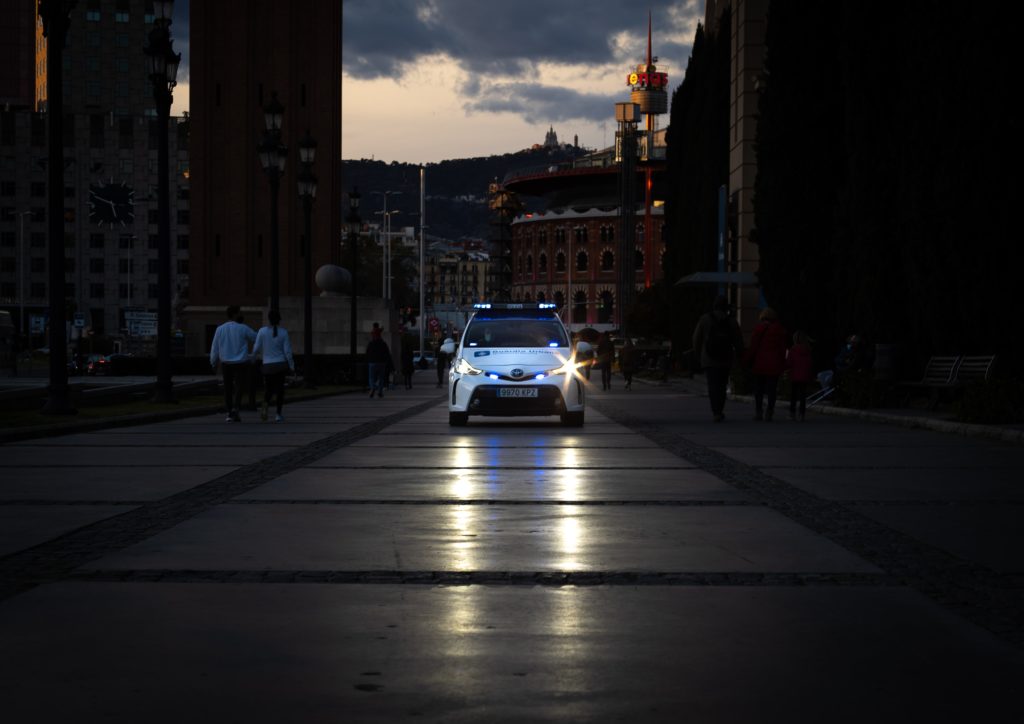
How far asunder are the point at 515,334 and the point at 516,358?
0.99m

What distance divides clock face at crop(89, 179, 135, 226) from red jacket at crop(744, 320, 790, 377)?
123 metres

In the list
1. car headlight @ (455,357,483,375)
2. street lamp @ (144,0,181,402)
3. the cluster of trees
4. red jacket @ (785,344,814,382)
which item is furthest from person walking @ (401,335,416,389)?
car headlight @ (455,357,483,375)

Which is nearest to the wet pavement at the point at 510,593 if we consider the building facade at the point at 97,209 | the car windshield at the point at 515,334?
the car windshield at the point at 515,334

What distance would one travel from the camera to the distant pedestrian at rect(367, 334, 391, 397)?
36.2 meters

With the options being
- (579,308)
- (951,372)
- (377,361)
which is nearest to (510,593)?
(951,372)

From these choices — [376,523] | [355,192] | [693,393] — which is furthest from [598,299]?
[376,523]

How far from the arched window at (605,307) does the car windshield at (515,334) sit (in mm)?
137047

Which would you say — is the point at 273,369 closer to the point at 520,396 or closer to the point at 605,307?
the point at 520,396

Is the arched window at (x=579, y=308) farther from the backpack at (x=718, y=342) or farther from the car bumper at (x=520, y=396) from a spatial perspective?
the car bumper at (x=520, y=396)

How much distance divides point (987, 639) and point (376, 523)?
4454 millimetres

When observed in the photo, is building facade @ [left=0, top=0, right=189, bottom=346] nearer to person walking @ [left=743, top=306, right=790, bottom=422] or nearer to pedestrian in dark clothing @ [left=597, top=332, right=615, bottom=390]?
pedestrian in dark clothing @ [left=597, top=332, right=615, bottom=390]

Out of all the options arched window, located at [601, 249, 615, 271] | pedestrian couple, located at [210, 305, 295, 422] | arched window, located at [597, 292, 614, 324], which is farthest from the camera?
arched window, located at [597, 292, 614, 324]

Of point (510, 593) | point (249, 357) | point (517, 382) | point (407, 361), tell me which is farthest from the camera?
point (407, 361)

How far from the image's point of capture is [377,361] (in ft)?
120
